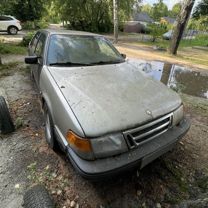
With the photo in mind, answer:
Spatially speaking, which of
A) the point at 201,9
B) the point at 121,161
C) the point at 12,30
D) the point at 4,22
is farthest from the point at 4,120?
the point at 201,9

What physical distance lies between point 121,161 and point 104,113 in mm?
518

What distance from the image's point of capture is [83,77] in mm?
2914

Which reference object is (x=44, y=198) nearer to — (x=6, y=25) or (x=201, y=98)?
(x=201, y=98)

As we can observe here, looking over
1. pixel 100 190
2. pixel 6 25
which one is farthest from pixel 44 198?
pixel 6 25

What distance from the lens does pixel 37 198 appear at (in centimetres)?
219

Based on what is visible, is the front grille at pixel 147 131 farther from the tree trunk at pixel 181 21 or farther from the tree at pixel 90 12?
the tree at pixel 90 12

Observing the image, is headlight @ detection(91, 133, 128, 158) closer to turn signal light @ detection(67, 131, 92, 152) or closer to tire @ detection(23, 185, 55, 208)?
turn signal light @ detection(67, 131, 92, 152)

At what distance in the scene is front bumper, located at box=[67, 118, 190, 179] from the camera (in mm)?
1948

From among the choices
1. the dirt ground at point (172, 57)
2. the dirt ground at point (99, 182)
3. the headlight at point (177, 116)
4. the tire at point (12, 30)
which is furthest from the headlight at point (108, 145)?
the tire at point (12, 30)

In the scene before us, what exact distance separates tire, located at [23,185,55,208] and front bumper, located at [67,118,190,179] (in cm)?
53

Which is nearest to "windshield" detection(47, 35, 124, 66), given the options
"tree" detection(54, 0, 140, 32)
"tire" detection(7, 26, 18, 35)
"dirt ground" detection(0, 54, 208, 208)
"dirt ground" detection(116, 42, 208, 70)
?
"dirt ground" detection(0, 54, 208, 208)

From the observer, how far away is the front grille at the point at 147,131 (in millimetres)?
2119

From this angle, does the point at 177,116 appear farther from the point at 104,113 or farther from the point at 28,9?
the point at 28,9

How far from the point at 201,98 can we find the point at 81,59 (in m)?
4.05
